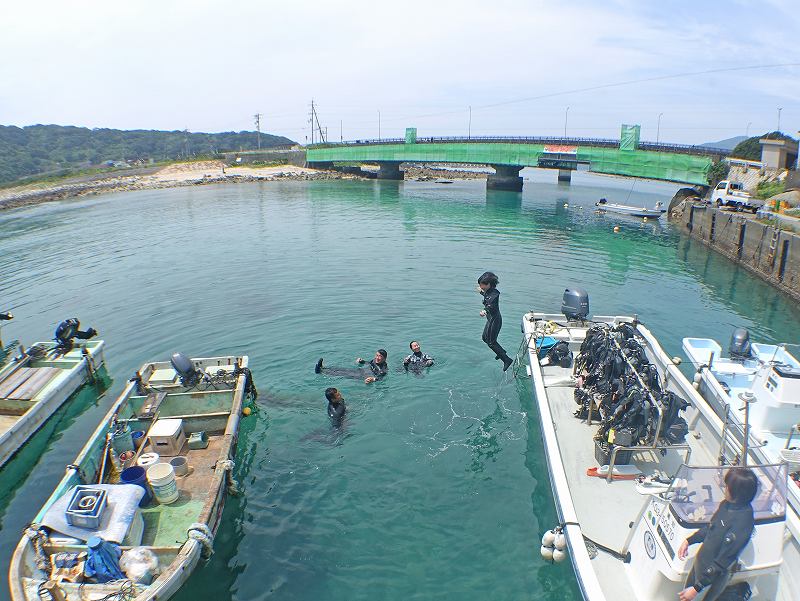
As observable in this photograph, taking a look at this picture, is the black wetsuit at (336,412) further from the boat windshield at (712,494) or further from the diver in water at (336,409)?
the boat windshield at (712,494)

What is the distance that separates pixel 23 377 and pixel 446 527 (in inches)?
515

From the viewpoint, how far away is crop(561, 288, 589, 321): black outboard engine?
14328 millimetres

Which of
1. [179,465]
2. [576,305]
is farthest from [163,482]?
[576,305]

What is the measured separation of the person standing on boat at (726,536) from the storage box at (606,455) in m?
3.22

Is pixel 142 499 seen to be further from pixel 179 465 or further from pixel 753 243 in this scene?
pixel 753 243

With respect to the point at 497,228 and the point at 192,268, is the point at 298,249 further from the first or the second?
the point at 497,228

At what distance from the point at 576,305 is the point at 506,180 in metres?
68.9

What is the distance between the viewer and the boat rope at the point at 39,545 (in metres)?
7.15

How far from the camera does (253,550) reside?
8.71 m

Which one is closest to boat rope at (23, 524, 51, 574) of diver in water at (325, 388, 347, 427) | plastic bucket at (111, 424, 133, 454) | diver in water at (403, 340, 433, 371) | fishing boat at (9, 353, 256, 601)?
fishing boat at (9, 353, 256, 601)

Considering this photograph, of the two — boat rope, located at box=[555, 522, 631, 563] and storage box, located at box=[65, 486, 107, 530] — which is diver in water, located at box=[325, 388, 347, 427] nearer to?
storage box, located at box=[65, 486, 107, 530]

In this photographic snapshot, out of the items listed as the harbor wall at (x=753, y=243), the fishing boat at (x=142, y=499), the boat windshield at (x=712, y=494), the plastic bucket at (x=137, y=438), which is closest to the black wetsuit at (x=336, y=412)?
the fishing boat at (x=142, y=499)

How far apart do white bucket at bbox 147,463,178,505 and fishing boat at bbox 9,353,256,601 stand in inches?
0.7

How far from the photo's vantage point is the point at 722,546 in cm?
534
